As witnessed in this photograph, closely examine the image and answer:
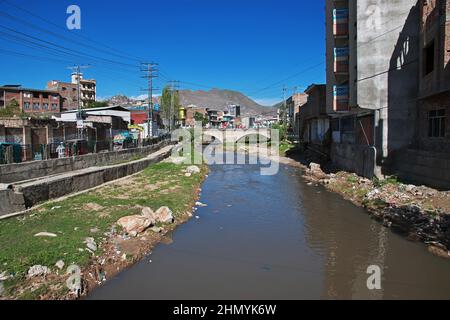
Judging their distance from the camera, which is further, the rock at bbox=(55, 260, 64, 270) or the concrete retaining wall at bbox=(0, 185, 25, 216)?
the concrete retaining wall at bbox=(0, 185, 25, 216)

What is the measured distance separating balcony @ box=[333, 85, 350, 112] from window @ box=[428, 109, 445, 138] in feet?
28.3

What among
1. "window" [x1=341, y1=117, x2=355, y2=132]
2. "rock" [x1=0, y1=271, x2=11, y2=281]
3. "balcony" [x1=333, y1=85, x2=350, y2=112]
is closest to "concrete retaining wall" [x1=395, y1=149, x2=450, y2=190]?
"balcony" [x1=333, y1=85, x2=350, y2=112]

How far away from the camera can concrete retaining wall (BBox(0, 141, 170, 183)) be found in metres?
18.4

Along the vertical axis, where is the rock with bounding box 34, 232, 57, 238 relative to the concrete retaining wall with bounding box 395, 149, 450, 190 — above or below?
below

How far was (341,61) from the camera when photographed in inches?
1105

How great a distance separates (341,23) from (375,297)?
24.0 m

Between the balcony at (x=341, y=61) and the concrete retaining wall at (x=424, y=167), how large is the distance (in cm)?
933

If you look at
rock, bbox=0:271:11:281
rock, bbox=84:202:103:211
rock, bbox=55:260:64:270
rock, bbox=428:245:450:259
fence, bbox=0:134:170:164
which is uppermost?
fence, bbox=0:134:170:164

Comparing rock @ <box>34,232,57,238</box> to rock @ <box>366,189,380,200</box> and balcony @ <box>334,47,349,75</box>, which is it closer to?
rock @ <box>366,189,380,200</box>

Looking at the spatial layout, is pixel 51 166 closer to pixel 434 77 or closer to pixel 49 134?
pixel 49 134

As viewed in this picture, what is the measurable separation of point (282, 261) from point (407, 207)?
766cm

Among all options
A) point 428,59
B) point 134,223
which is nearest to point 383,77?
point 428,59
